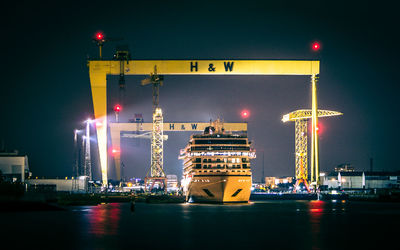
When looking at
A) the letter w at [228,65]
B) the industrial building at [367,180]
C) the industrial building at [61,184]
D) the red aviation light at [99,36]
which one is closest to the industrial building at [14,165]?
the industrial building at [61,184]

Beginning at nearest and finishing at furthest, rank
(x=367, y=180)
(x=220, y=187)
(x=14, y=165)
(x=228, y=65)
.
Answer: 1. (x=228, y=65)
2. (x=220, y=187)
3. (x=14, y=165)
4. (x=367, y=180)

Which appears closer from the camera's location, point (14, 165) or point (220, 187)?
point (220, 187)

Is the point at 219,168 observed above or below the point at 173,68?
below

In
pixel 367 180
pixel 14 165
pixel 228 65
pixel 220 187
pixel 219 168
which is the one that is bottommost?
pixel 367 180

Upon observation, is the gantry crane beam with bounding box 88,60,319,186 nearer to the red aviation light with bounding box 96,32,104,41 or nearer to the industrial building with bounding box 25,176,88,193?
the red aviation light with bounding box 96,32,104,41

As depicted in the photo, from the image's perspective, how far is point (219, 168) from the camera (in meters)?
60.5

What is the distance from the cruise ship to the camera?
59.7 meters

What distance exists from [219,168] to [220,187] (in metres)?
2.29

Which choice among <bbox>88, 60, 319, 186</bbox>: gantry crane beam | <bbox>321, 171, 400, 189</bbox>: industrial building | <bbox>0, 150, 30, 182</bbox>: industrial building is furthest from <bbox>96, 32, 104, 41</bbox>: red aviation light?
<bbox>321, 171, 400, 189</bbox>: industrial building

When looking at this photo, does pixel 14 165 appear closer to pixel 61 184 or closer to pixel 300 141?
pixel 61 184

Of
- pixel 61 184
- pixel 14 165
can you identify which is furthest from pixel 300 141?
pixel 14 165

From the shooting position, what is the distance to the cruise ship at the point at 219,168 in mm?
59656

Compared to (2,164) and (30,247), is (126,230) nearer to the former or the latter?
(30,247)

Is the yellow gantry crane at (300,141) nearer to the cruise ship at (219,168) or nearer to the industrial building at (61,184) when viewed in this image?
the cruise ship at (219,168)
